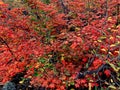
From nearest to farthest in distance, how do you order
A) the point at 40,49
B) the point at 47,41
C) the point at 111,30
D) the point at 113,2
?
the point at 111,30 → the point at 40,49 → the point at 47,41 → the point at 113,2

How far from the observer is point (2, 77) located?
7.59 metres

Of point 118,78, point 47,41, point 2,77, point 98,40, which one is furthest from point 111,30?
point 2,77

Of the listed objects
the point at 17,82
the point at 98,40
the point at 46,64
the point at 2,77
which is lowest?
the point at 17,82

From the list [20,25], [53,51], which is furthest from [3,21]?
[53,51]

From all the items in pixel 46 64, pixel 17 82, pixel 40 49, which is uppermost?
pixel 40 49

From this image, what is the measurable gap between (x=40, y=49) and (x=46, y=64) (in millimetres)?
609

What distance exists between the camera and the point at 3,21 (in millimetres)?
9219

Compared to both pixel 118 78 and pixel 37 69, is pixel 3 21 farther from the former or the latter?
pixel 118 78

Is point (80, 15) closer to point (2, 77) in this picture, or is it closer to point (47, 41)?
point (47, 41)

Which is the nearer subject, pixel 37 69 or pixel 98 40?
pixel 98 40

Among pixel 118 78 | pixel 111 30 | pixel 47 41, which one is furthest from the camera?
pixel 47 41

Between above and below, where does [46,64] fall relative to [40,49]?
below

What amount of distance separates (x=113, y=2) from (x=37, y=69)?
15.7ft

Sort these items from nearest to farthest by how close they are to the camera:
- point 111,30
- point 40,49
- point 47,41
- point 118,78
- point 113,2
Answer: point 118,78 → point 111,30 → point 40,49 → point 47,41 → point 113,2
